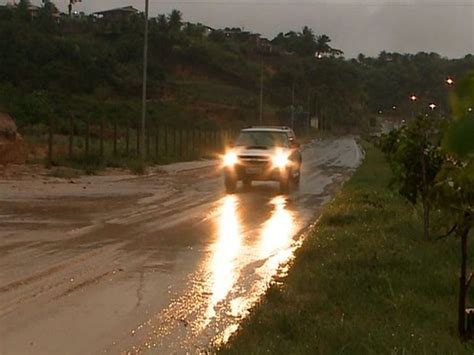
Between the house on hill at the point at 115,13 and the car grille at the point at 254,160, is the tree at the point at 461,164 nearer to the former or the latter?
the car grille at the point at 254,160

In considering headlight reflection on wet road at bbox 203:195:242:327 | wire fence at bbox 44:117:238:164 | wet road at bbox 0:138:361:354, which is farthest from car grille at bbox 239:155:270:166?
wire fence at bbox 44:117:238:164

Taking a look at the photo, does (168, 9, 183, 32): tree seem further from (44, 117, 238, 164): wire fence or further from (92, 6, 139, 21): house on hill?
(44, 117, 238, 164): wire fence

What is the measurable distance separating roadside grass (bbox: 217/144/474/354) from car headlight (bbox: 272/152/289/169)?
33.7 feet

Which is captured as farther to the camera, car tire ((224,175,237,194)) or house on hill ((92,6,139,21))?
house on hill ((92,6,139,21))

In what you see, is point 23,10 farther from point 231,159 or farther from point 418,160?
point 418,160

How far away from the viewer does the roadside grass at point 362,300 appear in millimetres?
6285

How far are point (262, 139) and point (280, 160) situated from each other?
1.41 metres

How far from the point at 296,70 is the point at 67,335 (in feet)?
342

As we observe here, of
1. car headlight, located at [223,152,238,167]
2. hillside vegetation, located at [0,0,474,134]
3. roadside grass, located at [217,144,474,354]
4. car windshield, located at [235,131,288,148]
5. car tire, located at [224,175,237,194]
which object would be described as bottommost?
car tire, located at [224,175,237,194]

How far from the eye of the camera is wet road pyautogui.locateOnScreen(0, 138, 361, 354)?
7117 millimetres

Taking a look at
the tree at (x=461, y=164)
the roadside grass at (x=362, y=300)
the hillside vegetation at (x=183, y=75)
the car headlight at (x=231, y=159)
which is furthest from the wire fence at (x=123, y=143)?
the tree at (x=461, y=164)

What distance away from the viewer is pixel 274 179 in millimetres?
23594

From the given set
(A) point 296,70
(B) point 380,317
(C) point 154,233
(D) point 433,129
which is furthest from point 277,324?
(A) point 296,70

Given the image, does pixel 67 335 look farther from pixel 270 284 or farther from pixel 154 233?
pixel 154 233
